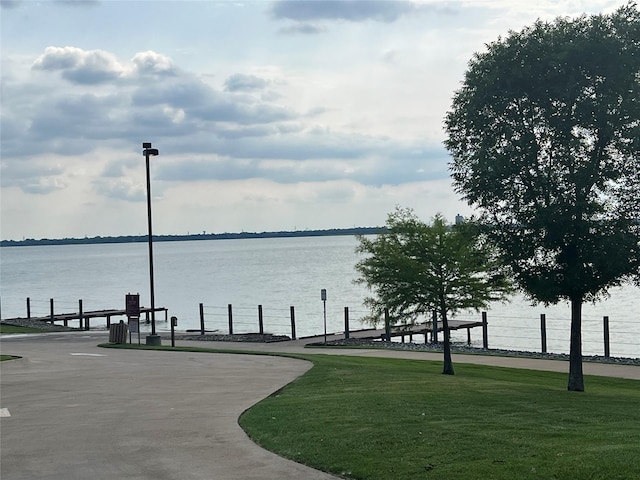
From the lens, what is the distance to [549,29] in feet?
64.6

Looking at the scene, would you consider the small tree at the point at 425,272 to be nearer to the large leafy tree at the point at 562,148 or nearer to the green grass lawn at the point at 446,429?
the large leafy tree at the point at 562,148

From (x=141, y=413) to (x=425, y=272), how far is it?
34.5ft

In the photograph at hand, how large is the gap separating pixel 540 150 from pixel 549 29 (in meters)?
2.85

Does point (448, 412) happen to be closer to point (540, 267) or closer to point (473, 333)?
point (540, 267)

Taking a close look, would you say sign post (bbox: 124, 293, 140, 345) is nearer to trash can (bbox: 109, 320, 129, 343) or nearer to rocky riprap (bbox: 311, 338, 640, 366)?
trash can (bbox: 109, 320, 129, 343)

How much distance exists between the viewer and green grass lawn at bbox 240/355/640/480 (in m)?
9.55

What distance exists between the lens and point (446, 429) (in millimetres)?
11828

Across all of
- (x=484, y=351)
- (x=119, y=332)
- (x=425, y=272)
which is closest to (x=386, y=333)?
(x=484, y=351)

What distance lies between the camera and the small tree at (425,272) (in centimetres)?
2362

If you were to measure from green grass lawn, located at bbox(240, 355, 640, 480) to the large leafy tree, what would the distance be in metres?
3.02

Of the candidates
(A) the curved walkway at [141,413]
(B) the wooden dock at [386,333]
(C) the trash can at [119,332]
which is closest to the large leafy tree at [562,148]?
(A) the curved walkway at [141,413]

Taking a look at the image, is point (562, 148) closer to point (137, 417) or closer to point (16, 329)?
point (137, 417)

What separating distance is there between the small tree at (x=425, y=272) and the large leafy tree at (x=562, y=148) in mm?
3787

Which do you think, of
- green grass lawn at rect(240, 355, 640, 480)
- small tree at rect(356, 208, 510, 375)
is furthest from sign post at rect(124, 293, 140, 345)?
green grass lawn at rect(240, 355, 640, 480)
